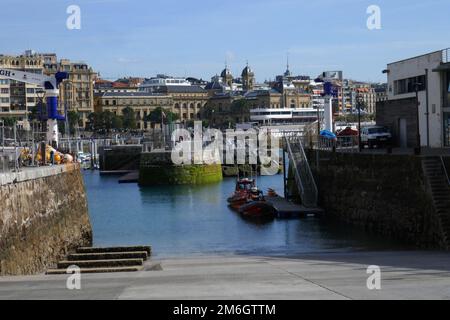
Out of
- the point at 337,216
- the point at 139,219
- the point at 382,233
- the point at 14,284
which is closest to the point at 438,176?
the point at 382,233

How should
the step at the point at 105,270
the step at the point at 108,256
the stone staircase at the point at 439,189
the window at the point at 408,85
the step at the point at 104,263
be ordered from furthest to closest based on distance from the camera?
the window at the point at 408,85
the stone staircase at the point at 439,189
the step at the point at 108,256
the step at the point at 104,263
the step at the point at 105,270

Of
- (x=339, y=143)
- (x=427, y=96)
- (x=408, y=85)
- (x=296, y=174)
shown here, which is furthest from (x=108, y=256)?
(x=339, y=143)

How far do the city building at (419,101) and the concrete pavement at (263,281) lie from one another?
18.4 m

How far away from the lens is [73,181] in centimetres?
4394

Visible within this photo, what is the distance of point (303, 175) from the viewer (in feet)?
195

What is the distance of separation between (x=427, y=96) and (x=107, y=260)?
78.5 ft

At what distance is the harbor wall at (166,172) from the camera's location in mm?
99812

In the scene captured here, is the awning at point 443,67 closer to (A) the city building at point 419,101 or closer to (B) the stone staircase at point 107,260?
(A) the city building at point 419,101

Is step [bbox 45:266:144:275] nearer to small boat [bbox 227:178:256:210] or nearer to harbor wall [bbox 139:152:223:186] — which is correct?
small boat [bbox 227:178:256:210]

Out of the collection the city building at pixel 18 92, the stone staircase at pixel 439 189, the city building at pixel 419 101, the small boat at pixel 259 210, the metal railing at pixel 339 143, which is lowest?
the small boat at pixel 259 210

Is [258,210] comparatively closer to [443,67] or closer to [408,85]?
[408,85]

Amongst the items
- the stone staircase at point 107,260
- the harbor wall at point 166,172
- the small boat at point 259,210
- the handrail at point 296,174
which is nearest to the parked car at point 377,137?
the handrail at point 296,174
